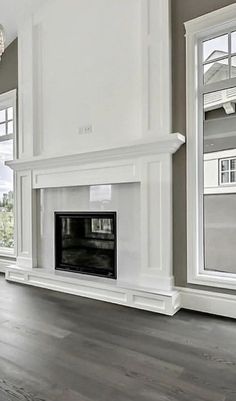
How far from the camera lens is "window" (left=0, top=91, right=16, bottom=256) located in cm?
488

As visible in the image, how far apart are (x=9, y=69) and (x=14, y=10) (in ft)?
2.84

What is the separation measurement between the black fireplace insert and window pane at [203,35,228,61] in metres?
2.11

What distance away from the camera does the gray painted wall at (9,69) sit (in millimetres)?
4676

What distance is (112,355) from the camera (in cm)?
214

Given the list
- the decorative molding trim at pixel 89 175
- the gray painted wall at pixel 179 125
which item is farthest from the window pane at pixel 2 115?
the gray painted wall at pixel 179 125

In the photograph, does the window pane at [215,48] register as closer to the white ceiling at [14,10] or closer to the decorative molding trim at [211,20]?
the decorative molding trim at [211,20]

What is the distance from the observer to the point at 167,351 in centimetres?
220

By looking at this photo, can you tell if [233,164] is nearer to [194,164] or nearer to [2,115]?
[194,164]

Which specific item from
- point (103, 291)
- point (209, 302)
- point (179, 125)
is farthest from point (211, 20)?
point (103, 291)

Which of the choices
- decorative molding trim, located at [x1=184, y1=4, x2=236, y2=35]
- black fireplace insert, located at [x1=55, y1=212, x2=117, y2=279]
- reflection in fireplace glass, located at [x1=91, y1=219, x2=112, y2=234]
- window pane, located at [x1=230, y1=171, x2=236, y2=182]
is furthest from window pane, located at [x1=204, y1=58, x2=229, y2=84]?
reflection in fireplace glass, located at [x1=91, y1=219, x2=112, y2=234]

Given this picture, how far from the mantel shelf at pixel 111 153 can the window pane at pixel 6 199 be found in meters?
0.70

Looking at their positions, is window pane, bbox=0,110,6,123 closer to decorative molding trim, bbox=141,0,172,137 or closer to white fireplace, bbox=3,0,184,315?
white fireplace, bbox=3,0,184,315

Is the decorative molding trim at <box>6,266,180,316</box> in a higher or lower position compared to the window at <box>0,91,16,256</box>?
lower

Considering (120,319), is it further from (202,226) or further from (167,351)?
(202,226)
